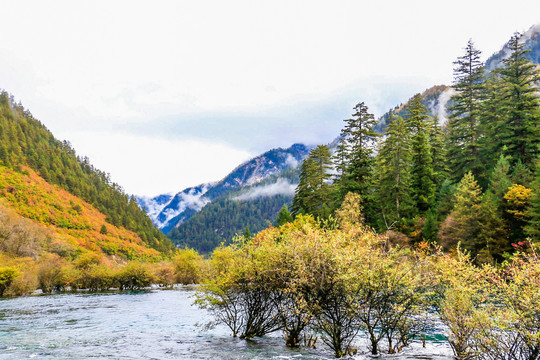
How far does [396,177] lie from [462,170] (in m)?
11.1

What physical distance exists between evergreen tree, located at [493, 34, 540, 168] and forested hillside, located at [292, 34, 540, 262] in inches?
5.3

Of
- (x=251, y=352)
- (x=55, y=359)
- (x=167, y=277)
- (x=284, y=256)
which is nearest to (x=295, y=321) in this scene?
(x=251, y=352)

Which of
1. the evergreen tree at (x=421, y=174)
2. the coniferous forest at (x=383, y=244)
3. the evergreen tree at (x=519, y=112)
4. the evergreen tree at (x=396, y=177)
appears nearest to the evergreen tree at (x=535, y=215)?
the coniferous forest at (x=383, y=244)

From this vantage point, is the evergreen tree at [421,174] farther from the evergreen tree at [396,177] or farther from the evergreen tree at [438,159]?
the evergreen tree at [438,159]

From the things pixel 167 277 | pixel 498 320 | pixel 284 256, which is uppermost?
pixel 284 256

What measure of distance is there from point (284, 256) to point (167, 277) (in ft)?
277

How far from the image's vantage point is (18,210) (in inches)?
4328

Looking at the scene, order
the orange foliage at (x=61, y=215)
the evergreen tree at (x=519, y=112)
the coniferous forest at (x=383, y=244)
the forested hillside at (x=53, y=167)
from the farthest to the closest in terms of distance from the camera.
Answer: the forested hillside at (x=53, y=167)
the orange foliage at (x=61, y=215)
the evergreen tree at (x=519, y=112)
the coniferous forest at (x=383, y=244)

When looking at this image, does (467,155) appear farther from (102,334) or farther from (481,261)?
(102,334)

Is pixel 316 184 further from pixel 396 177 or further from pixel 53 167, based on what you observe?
pixel 53 167

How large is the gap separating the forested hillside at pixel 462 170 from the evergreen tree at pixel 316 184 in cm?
22

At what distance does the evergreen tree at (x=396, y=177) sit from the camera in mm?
60906

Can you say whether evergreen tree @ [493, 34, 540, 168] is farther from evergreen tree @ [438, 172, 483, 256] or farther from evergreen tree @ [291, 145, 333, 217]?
evergreen tree @ [291, 145, 333, 217]

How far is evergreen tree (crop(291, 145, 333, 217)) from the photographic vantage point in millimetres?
73188
